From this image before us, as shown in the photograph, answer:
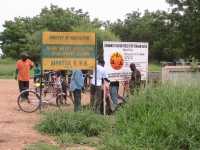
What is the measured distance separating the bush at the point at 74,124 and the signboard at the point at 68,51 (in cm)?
312

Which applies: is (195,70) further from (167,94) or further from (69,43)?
(167,94)

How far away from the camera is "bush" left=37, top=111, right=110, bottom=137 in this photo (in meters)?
13.5

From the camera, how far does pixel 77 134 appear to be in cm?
1315

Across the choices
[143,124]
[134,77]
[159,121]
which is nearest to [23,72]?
[134,77]

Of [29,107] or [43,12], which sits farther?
[43,12]

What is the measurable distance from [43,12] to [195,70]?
2463 inches

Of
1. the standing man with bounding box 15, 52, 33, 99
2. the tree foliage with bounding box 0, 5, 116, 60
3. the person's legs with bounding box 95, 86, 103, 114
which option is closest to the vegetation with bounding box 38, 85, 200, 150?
the person's legs with bounding box 95, 86, 103, 114

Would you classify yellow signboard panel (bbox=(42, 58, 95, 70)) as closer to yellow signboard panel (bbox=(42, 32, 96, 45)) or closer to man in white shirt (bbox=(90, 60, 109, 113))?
yellow signboard panel (bbox=(42, 32, 96, 45))

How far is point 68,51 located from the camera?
17047 mm

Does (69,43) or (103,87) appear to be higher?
(69,43)

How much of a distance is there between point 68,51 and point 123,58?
1974 millimetres

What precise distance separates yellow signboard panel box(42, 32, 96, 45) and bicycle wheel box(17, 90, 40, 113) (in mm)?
2102

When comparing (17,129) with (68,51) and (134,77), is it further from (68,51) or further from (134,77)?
(134,77)

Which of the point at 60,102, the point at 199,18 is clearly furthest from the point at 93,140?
the point at 199,18
